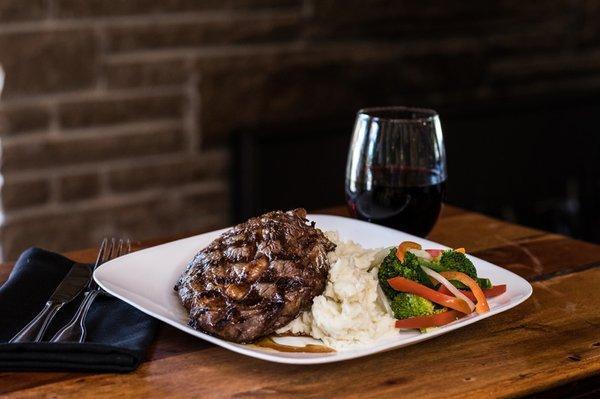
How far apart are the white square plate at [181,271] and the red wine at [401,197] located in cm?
5

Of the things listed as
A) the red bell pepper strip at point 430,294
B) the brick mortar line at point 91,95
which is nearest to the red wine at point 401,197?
the red bell pepper strip at point 430,294

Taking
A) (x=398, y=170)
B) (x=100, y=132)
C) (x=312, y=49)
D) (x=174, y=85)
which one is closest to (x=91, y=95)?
(x=100, y=132)

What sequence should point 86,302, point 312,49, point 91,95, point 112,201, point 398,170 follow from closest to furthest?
point 86,302 → point 398,170 → point 91,95 → point 112,201 → point 312,49

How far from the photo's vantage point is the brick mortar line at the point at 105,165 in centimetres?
226

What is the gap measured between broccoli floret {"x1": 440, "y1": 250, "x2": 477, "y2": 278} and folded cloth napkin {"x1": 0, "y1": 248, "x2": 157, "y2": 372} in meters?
0.35

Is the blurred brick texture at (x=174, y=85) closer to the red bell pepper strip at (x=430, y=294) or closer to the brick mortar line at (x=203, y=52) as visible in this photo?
the brick mortar line at (x=203, y=52)

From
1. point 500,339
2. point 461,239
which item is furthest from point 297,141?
point 500,339

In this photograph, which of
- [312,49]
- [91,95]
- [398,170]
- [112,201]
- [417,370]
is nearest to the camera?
[417,370]

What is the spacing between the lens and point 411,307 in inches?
41.9

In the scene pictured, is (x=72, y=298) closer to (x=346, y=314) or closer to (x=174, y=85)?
(x=346, y=314)

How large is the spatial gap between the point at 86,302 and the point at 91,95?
1264 millimetres

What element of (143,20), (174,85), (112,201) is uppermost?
(143,20)

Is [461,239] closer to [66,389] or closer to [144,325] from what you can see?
[144,325]

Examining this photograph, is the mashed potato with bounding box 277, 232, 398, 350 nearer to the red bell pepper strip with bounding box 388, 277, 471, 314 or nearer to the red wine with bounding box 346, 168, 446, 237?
the red bell pepper strip with bounding box 388, 277, 471, 314
